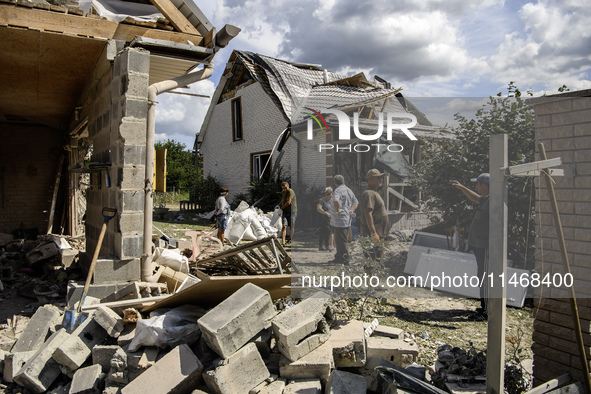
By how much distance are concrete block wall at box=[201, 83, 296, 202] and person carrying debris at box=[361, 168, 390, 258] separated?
10783mm

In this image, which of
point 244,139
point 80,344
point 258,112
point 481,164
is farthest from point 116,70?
point 244,139

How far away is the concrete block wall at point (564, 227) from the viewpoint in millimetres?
3041

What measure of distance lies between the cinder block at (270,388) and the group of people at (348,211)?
109cm

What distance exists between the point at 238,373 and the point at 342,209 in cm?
152

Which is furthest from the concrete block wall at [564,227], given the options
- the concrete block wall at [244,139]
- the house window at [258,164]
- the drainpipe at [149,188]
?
the house window at [258,164]

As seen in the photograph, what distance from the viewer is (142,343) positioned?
12.0 feet

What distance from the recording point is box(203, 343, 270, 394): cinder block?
10.5 feet

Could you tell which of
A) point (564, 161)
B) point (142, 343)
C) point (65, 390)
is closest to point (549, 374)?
point (564, 161)

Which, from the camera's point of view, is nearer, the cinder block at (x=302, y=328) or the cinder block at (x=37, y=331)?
the cinder block at (x=302, y=328)

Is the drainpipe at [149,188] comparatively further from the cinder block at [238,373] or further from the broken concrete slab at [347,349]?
the broken concrete slab at [347,349]

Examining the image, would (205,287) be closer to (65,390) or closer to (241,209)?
(65,390)

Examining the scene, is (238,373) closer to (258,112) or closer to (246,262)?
(246,262)

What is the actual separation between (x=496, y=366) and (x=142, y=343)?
2.81m

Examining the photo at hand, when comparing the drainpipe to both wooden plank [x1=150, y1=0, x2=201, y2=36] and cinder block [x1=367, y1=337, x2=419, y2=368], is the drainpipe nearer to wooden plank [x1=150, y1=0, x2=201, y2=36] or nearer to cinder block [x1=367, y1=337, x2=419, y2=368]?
wooden plank [x1=150, y1=0, x2=201, y2=36]
